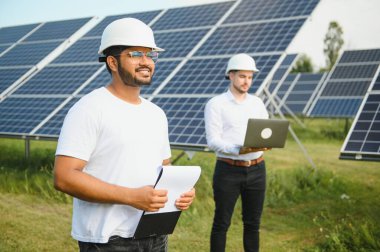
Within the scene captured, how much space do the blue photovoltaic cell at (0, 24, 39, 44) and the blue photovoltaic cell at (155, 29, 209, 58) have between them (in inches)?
260

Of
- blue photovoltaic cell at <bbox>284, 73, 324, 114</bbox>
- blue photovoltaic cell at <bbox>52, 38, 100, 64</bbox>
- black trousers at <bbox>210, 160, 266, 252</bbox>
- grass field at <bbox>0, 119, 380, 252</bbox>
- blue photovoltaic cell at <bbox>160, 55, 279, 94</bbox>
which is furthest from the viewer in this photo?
blue photovoltaic cell at <bbox>284, 73, 324, 114</bbox>

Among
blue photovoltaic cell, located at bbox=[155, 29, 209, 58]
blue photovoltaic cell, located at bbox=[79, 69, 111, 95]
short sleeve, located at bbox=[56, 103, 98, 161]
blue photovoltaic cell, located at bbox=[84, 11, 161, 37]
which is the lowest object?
short sleeve, located at bbox=[56, 103, 98, 161]

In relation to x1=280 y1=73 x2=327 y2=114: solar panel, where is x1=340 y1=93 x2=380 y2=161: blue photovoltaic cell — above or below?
below

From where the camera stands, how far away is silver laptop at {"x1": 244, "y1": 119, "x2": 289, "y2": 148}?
446 cm

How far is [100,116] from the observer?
2266 mm

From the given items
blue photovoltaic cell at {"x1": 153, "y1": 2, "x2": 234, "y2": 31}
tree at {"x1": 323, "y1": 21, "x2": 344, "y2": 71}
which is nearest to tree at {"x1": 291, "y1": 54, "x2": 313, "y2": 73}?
tree at {"x1": 323, "y1": 21, "x2": 344, "y2": 71}

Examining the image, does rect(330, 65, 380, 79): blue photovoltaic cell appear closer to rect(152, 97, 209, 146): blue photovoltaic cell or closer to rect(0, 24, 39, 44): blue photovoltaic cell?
rect(152, 97, 209, 146): blue photovoltaic cell

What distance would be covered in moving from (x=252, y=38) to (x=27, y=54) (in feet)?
23.7

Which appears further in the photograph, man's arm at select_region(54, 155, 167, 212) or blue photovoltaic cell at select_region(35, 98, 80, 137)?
blue photovoltaic cell at select_region(35, 98, 80, 137)

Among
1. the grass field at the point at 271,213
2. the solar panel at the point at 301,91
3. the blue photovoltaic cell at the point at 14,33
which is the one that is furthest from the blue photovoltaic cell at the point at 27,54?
the solar panel at the point at 301,91

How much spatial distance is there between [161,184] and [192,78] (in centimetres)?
703

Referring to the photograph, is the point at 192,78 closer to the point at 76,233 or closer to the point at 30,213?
the point at 30,213

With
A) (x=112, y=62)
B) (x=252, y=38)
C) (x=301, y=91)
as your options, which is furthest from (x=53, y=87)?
(x=301, y=91)

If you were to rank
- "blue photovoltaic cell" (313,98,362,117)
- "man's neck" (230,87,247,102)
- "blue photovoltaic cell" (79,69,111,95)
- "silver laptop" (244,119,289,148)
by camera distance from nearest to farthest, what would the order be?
"silver laptop" (244,119,289,148)
"man's neck" (230,87,247,102)
"blue photovoltaic cell" (79,69,111,95)
"blue photovoltaic cell" (313,98,362,117)
